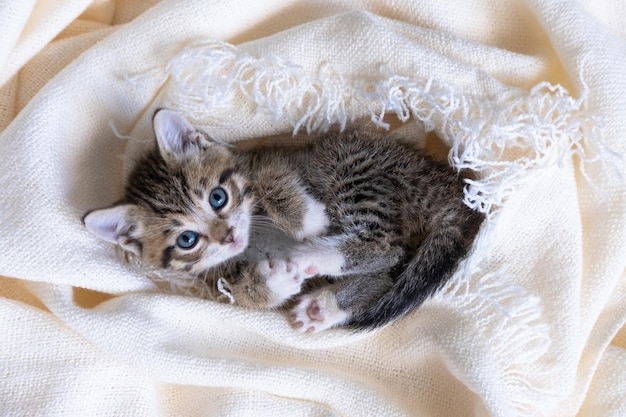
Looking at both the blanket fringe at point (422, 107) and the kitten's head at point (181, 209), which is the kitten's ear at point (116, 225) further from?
the blanket fringe at point (422, 107)

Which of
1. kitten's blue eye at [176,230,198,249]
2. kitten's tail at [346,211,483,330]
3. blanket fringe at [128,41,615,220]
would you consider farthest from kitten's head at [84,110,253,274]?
kitten's tail at [346,211,483,330]

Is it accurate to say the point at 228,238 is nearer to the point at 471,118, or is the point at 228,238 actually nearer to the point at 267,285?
the point at 267,285

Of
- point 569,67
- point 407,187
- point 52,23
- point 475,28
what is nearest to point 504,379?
point 407,187

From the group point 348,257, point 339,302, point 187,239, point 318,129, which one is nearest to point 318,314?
point 339,302

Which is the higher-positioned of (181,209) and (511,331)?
(181,209)

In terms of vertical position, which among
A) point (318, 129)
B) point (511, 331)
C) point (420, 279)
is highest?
point (318, 129)

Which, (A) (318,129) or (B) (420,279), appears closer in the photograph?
(B) (420,279)

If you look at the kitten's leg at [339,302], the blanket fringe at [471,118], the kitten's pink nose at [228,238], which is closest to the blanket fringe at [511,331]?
the blanket fringe at [471,118]

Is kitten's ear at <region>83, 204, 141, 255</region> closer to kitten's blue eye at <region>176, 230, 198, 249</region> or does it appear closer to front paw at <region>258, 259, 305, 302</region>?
kitten's blue eye at <region>176, 230, 198, 249</region>
